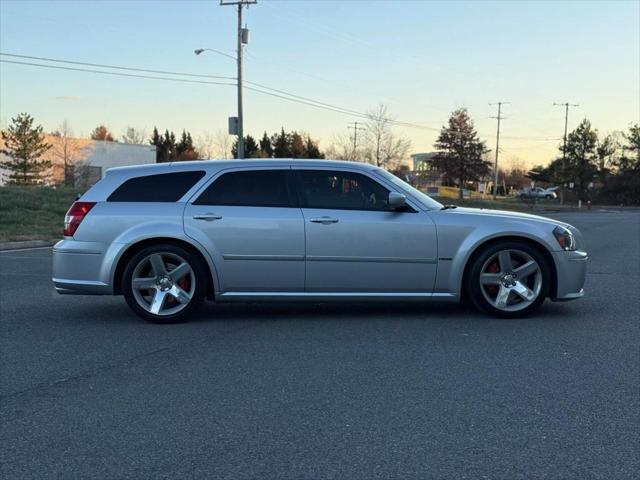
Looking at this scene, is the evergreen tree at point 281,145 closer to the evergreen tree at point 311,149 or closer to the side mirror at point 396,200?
the evergreen tree at point 311,149

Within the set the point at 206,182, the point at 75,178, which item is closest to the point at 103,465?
the point at 206,182

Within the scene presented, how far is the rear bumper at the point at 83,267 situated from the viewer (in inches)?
251

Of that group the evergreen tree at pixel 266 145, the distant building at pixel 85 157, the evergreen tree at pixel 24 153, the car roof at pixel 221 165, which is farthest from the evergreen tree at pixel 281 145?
the car roof at pixel 221 165

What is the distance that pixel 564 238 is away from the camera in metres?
6.58

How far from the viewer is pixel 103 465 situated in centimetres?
323

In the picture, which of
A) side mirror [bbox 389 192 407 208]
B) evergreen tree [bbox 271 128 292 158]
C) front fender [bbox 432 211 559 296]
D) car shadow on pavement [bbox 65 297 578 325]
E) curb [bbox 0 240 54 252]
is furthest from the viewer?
evergreen tree [bbox 271 128 292 158]

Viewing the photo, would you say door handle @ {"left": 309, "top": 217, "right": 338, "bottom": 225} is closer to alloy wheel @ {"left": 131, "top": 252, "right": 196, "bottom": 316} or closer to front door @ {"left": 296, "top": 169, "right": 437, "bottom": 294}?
front door @ {"left": 296, "top": 169, "right": 437, "bottom": 294}

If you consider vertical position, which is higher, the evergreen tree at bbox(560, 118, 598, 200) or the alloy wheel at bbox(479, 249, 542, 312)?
the evergreen tree at bbox(560, 118, 598, 200)

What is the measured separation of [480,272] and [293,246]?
1.90 m

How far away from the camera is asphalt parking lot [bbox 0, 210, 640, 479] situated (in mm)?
3268

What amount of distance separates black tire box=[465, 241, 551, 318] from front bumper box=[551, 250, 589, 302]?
10 centimetres

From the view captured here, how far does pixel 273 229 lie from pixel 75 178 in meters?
59.6

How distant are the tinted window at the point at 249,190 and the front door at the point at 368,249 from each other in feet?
1.02

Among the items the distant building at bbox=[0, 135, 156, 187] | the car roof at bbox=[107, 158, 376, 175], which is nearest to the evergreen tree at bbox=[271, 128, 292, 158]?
the distant building at bbox=[0, 135, 156, 187]
